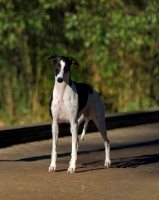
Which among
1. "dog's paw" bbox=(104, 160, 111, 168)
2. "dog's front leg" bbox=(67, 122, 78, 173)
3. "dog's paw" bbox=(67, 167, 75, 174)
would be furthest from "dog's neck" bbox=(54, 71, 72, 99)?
"dog's paw" bbox=(104, 160, 111, 168)

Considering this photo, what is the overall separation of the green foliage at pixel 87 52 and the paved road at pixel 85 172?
145 inches

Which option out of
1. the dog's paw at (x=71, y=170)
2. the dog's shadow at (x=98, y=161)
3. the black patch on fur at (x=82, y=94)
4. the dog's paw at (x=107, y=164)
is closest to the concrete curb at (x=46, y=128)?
the dog's shadow at (x=98, y=161)

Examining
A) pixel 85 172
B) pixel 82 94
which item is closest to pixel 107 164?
pixel 85 172

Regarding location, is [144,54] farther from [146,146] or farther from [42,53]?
[146,146]

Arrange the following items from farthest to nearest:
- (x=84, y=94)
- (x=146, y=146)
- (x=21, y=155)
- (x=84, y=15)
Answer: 1. (x=84, y=15)
2. (x=146, y=146)
3. (x=21, y=155)
4. (x=84, y=94)

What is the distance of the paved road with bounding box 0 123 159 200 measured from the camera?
8.96m

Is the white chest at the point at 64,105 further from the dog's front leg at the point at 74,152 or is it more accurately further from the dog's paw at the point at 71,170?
the dog's paw at the point at 71,170

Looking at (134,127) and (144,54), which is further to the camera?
(144,54)

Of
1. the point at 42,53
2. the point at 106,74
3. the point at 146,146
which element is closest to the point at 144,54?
the point at 106,74

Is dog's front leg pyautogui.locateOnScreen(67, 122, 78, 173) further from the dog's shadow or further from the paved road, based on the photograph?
the dog's shadow

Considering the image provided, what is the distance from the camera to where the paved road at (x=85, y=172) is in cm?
896

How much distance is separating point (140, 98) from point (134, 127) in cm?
260

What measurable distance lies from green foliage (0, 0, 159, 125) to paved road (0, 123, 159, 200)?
369 centimetres

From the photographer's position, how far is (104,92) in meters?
19.6
